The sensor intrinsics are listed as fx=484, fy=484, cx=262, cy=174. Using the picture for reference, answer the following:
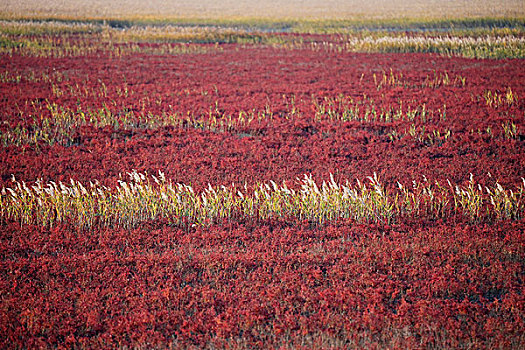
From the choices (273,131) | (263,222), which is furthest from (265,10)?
(263,222)

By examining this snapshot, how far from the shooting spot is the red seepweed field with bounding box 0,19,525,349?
479 centimetres

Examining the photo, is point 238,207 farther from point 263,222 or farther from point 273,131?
point 273,131

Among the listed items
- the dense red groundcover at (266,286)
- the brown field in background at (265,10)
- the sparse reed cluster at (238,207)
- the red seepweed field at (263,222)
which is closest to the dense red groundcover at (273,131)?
the red seepweed field at (263,222)

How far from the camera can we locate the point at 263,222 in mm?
7180

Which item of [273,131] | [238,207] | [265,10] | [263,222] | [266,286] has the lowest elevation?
[266,286]

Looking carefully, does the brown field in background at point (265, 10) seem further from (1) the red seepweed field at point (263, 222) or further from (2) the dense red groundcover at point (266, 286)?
(2) the dense red groundcover at point (266, 286)

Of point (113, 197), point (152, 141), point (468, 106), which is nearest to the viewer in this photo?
point (113, 197)

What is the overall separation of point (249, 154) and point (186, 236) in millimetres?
3747

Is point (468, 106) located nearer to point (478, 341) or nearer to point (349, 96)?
point (349, 96)

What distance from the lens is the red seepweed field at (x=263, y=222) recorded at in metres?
4.79

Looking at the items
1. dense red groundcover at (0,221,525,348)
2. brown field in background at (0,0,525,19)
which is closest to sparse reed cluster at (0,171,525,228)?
dense red groundcover at (0,221,525,348)

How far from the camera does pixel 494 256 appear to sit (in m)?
6.02

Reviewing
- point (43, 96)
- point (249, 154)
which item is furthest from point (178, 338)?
point (43, 96)

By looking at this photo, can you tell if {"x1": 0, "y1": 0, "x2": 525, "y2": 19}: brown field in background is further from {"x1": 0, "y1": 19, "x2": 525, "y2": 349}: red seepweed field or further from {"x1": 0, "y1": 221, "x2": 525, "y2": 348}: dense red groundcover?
{"x1": 0, "y1": 221, "x2": 525, "y2": 348}: dense red groundcover
